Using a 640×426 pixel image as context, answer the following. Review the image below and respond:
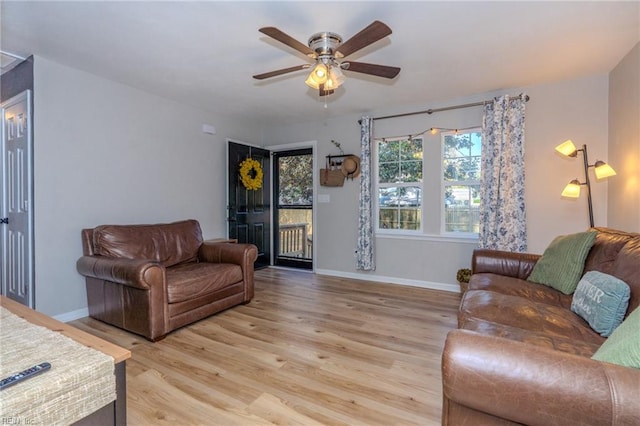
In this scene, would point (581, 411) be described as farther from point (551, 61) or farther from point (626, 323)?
point (551, 61)

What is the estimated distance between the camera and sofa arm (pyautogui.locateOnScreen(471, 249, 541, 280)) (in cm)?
255

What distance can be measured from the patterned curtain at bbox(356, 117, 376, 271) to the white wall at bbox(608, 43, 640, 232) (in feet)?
8.21

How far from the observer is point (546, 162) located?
10.9 feet

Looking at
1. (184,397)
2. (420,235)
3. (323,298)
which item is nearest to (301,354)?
(184,397)

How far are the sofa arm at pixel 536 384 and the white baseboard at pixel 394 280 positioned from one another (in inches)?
120

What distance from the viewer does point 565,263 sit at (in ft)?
7.15

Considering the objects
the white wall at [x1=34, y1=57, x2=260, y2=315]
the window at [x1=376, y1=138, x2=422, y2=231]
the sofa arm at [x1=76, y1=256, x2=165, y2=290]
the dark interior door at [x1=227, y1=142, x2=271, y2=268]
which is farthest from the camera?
the dark interior door at [x1=227, y1=142, x2=271, y2=268]

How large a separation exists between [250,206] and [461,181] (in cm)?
312

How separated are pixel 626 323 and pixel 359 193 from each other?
3363mm

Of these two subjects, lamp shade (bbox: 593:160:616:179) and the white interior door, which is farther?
the white interior door

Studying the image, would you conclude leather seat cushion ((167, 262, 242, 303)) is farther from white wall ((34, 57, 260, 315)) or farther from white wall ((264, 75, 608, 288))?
white wall ((264, 75, 608, 288))

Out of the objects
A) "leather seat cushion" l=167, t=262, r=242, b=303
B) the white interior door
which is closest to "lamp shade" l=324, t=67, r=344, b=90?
"leather seat cushion" l=167, t=262, r=242, b=303

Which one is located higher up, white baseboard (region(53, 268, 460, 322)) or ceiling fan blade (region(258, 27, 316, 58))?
ceiling fan blade (region(258, 27, 316, 58))

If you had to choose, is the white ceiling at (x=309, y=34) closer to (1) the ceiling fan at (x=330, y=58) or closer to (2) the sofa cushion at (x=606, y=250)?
(1) the ceiling fan at (x=330, y=58)
